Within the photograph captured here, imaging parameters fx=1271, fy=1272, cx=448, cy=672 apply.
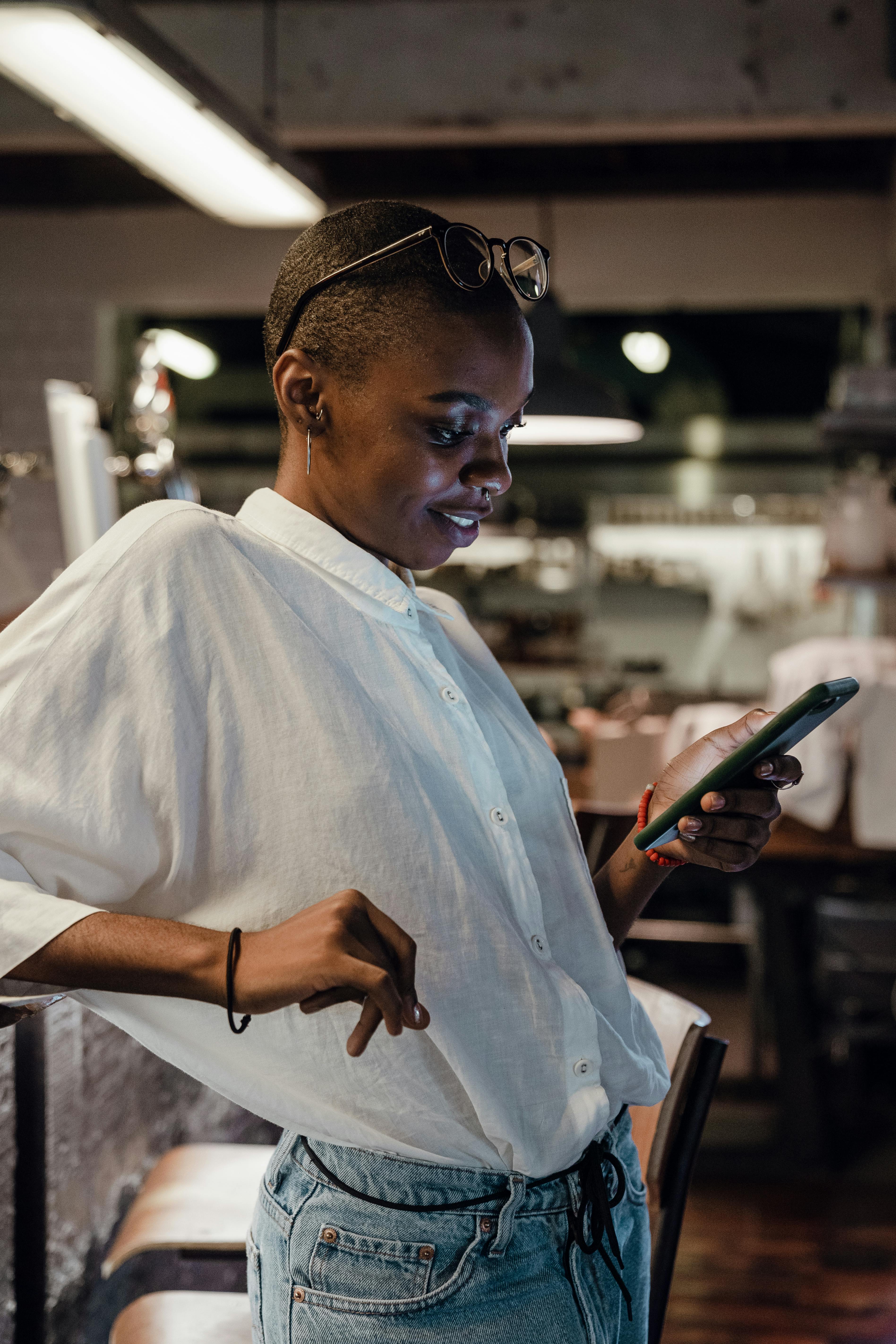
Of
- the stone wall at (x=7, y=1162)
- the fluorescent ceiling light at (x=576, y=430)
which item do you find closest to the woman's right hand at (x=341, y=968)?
the stone wall at (x=7, y=1162)

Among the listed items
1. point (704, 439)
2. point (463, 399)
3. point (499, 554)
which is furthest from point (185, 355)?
point (463, 399)

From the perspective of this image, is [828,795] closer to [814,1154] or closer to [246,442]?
[814,1154]

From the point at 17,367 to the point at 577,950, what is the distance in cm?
594

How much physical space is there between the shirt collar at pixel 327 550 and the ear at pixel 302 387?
0.21 feet

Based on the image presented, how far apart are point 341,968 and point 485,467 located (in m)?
0.41

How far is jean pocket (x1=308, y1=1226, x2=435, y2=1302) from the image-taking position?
0.85 metres

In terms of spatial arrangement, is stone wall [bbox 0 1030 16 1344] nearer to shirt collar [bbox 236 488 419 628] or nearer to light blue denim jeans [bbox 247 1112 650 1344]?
light blue denim jeans [bbox 247 1112 650 1344]

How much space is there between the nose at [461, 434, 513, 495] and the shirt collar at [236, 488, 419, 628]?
0.09 metres

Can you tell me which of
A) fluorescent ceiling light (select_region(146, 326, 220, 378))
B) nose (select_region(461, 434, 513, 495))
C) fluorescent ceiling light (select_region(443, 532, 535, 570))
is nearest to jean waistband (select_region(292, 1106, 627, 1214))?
nose (select_region(461, 434, 513, 495))

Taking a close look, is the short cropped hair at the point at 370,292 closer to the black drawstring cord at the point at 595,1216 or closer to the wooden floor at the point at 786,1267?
the black drawstring cord at the point at 595,1216

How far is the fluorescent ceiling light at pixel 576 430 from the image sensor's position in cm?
368

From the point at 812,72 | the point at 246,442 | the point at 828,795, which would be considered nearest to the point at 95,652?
the point at 828,795

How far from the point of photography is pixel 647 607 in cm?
823

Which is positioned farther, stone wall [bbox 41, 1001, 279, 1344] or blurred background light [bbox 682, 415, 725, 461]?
blurred background light [bbox 682, 415, 725, 461]
